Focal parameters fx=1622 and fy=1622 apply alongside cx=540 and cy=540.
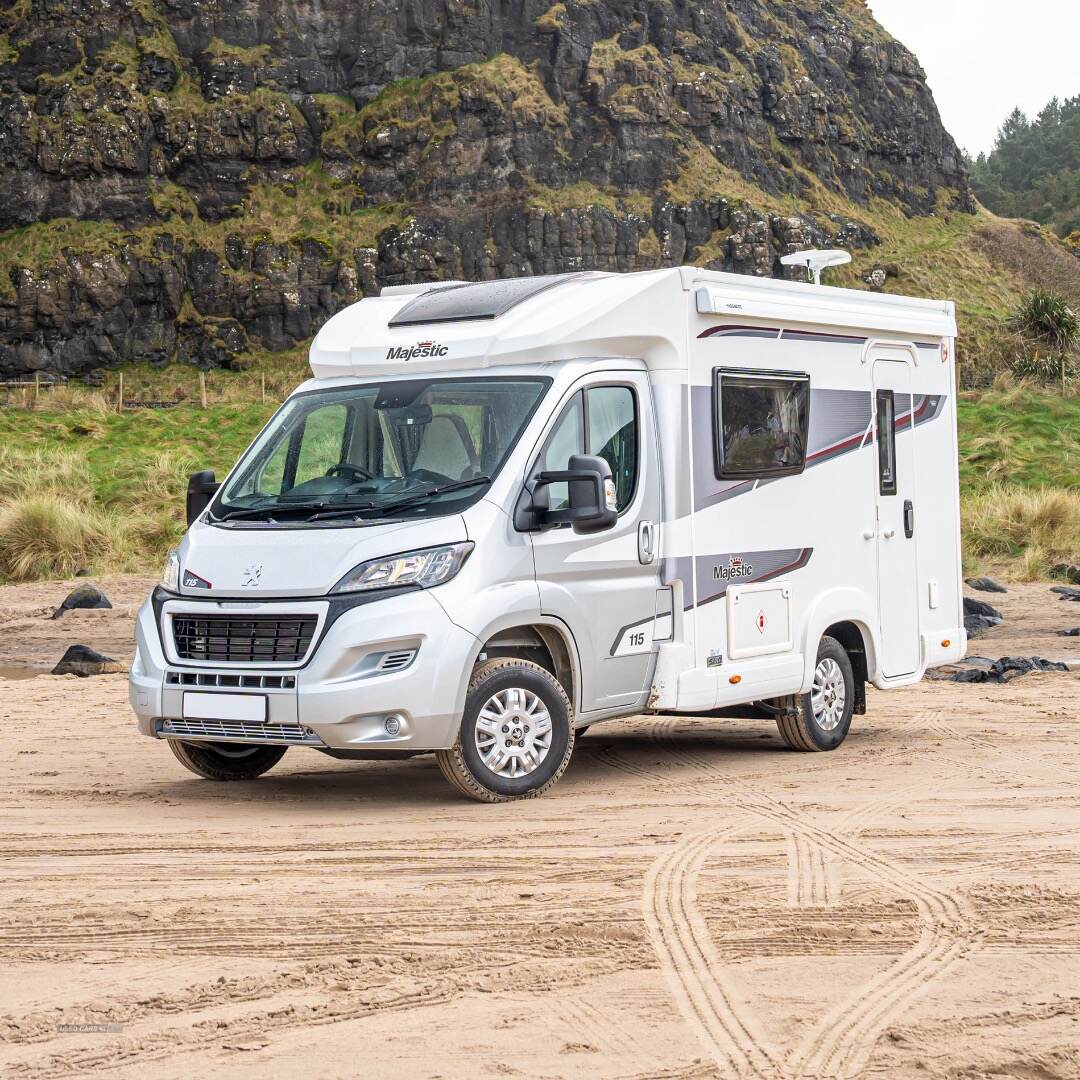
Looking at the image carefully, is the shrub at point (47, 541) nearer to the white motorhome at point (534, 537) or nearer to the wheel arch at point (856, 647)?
the white motorhome at point (534, 537)

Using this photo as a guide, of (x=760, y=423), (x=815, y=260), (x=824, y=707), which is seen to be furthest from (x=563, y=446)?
(x=815, y=260)

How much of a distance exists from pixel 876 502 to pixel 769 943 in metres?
6.10

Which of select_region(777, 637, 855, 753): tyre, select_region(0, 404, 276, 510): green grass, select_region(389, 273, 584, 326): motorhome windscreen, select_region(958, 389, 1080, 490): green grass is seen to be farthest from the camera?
select_region(958, 389, 1080, 490): green grass

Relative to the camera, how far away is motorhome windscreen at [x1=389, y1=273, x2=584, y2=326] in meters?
9.58

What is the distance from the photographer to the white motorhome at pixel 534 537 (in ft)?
27.7

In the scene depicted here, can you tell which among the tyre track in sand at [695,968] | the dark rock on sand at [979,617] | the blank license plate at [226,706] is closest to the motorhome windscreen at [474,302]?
the blank license plate at [226,706]

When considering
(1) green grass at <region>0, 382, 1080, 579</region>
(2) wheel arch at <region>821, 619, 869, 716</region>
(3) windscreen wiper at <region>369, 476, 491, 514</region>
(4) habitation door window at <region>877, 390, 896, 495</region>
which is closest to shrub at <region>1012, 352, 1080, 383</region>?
(1) green grass at <region>0, 382, 1080, 579</region>

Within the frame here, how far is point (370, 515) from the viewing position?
28.6ft

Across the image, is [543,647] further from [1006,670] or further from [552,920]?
[1006,670]

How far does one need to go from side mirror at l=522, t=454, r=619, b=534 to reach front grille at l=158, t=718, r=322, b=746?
1730mm

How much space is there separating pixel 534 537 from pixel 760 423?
2.28 meters

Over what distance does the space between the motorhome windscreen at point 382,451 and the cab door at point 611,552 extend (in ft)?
1.19

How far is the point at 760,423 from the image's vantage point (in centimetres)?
1052

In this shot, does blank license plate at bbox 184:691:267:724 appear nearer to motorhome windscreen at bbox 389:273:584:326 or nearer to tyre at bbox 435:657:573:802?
tyre at bbox 435:657:573:802
